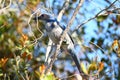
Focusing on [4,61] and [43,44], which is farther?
[43,44]

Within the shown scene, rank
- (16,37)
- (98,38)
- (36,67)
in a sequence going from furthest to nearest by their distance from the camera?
(16,37) < (36,67) < (98,38)

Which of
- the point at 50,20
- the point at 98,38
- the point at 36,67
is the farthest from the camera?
the point at 36,67

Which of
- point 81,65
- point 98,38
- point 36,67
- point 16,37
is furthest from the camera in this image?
point 16,37

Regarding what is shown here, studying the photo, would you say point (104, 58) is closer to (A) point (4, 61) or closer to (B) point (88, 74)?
(B) point (88, 74)

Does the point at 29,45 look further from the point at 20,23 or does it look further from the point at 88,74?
the point at 20,23

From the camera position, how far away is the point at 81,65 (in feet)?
13.9

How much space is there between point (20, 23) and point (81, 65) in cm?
277

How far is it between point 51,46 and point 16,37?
2532 millimetres

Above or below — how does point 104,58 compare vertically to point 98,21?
below

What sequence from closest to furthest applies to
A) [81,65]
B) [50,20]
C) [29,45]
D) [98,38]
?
[29,45]
[81,65]
[50,20]
[98,38]

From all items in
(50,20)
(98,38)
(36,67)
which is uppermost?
(50,20)

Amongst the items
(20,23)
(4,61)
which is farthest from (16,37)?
(4,61)

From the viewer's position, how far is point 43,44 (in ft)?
19.9

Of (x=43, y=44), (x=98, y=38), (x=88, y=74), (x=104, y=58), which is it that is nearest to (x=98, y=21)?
(x=98, y=38)
